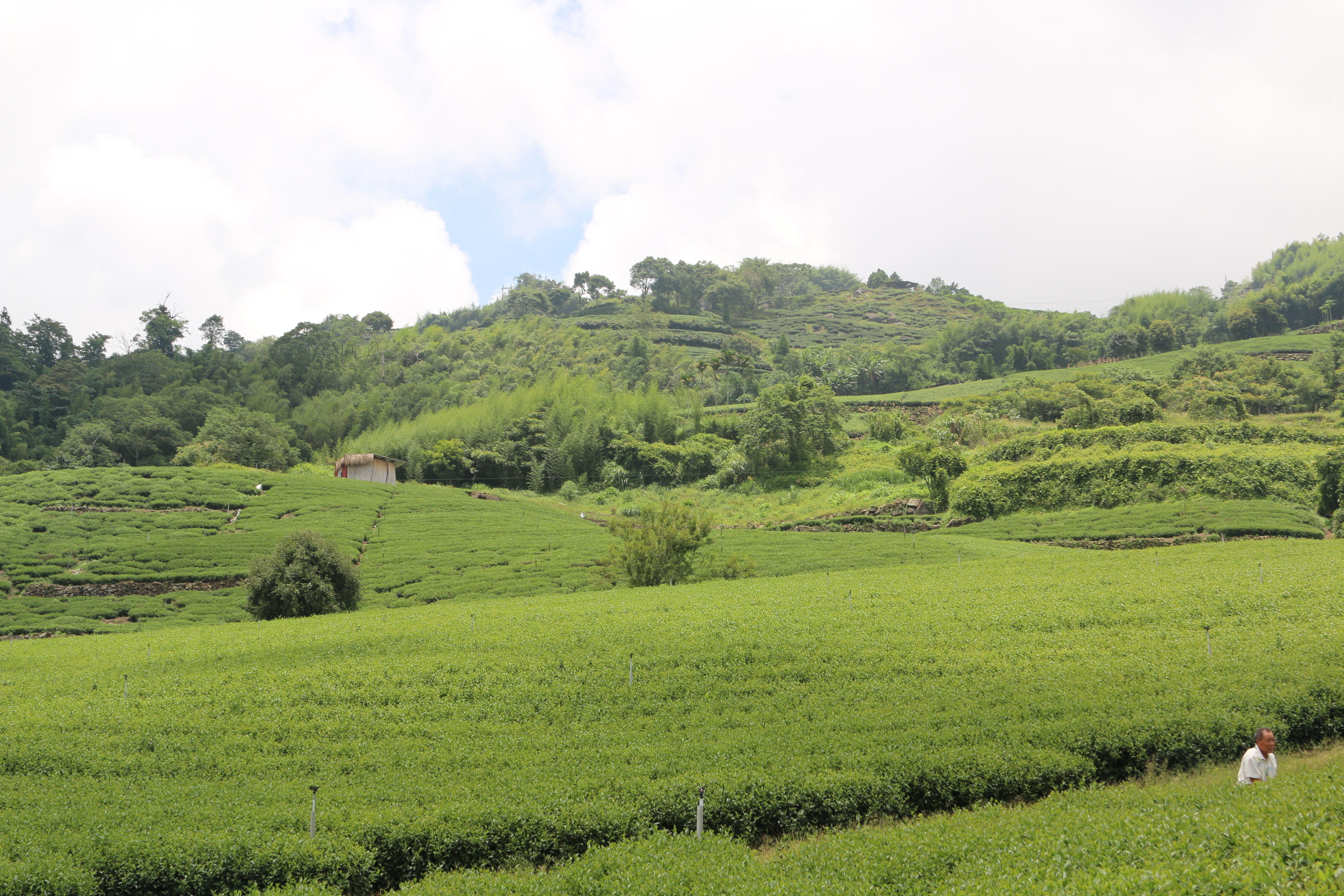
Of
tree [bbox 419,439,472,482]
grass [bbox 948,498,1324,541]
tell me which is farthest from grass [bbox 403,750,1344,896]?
tree [bbox 419,439,472,482]

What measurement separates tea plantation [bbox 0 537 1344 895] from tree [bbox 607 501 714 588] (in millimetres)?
9536

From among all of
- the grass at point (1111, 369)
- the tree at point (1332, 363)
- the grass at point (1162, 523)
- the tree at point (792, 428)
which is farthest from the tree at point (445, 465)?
the tree at point (1332, 363)

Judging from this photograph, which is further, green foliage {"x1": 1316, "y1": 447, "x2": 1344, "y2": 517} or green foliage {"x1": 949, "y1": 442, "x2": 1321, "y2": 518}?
green foliage {"x1": 949, "y1": 442, "x2": 1321, "y2": 518}

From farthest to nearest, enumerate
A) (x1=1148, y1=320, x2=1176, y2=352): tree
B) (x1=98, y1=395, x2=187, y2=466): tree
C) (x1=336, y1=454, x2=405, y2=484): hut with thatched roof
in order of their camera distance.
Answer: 1. (x1=1148, y1=320, x2=1176, y2=352): tree
2. (x1=98, y1=395, x2=187, y2=466): tree
3. (x1=336, y1=454, x2=405, y2=484): hut with thatched roof

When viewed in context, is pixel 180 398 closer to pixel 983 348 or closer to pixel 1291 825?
pixel 1291 825

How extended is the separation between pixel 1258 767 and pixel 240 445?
87717 mm

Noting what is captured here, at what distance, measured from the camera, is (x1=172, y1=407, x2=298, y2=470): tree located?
7675 cm

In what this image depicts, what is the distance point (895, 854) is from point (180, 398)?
11142 centimetres

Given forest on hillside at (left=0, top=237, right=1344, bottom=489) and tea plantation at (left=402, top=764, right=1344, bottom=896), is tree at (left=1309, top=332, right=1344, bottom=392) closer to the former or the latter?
forest on hillside at (left=0, top=237, right=1344, bottom=489)

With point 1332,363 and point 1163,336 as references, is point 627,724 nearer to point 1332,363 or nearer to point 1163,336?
point 1332,363

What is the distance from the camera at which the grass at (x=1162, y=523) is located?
37.6 meters

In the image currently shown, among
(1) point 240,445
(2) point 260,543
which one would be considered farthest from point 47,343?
(2) point 260,543

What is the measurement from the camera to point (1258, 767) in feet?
36.6

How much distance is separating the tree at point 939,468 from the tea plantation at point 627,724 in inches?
1187
